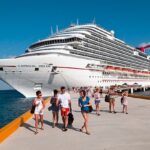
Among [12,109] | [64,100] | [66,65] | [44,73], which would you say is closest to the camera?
[64,100]

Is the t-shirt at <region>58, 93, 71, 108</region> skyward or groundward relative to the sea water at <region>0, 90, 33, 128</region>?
skyward

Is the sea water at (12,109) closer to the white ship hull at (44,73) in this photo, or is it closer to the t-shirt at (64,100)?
the white ship hull at (44,73)

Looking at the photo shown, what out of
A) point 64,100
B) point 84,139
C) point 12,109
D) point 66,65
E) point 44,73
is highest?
point 66,65

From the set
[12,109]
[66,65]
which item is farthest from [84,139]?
[66,65]

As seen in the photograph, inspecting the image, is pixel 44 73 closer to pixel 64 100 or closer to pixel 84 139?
pixel 64 100

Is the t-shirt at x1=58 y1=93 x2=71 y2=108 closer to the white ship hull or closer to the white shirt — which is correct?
the white shirt

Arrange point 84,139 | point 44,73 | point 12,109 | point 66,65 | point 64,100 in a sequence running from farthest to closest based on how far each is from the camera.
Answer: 1. point 66,65
2. point 44,73
3. point 12,109
4. point 64,100
5. point 84,139

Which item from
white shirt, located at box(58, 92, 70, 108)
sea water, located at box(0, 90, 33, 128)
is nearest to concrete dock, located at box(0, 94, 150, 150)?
white shirt, located at box(58, 92, 70, 108)

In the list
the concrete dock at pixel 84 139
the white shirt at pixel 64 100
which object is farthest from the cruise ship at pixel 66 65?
the concrete dock at pixel 84 139

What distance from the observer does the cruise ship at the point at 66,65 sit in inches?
1483

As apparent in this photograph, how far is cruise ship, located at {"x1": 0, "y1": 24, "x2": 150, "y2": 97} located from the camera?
37656 mm

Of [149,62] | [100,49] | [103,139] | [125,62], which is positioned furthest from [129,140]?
[149,62]

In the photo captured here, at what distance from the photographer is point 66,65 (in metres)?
37.8

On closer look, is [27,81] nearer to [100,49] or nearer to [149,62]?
[100,49]
